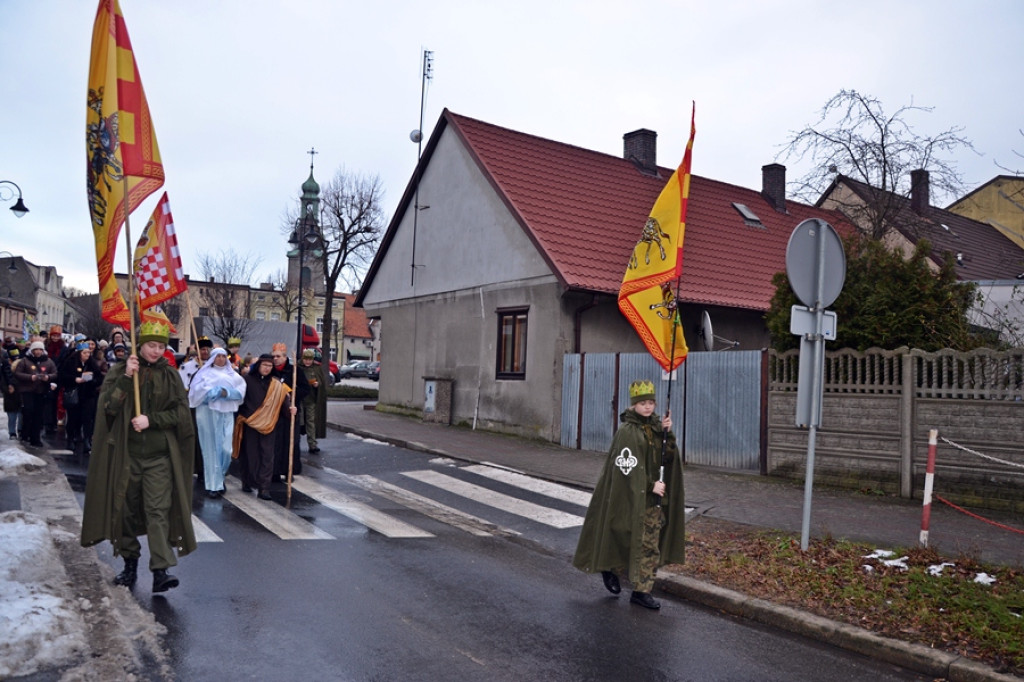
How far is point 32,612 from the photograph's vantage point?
4.93m

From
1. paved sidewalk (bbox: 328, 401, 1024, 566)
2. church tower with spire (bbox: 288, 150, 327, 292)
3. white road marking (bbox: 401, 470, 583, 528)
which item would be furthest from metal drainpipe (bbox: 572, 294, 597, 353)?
church tower with spire (bbox: 288, 150, 327, 292)

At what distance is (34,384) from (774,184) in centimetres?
2310

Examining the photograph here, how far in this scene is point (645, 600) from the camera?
634cm

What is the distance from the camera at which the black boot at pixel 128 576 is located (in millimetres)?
6062

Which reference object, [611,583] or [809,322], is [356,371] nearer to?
[809,322]

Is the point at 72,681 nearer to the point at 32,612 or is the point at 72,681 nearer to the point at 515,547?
the point at 32,612

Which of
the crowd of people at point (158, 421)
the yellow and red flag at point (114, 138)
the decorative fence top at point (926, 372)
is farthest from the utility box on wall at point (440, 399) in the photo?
the yellow and red flag at point (114, 138)

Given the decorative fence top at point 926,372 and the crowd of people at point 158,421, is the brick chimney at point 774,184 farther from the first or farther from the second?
the crowd of people at point 158,421

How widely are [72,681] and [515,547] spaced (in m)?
4.58

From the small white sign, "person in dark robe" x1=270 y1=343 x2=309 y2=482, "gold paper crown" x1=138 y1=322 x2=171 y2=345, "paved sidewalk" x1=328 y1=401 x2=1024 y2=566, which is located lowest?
"paved sidewalk" x1=328 y1=401 x2=1024 y2=566

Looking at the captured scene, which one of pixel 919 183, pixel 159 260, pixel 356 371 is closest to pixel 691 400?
pixel 159 260

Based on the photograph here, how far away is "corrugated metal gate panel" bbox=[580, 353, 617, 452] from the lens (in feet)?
50.8

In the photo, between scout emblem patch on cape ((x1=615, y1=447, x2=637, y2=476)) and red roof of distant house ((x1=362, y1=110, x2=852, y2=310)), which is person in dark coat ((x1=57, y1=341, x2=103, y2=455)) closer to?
red roof of distant house ((x1=362, y1=110, x2=852, y2=310))

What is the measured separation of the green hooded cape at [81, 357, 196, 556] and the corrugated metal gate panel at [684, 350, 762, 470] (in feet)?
28.9
